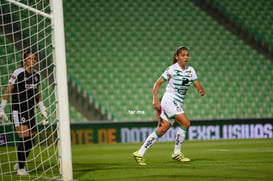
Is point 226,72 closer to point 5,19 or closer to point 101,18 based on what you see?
point 101,18

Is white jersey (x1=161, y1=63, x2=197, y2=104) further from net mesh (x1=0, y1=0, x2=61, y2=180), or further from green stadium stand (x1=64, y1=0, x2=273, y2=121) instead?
green stadium stand (x1=64, y1=0, x2=273, y2=121)

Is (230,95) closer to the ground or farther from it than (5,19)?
closer to the ground

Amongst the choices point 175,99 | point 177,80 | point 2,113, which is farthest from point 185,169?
point 2,113

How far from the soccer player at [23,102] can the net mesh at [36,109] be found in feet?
0.31

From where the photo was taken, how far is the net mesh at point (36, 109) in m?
5.91

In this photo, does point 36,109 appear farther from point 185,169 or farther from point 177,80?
point 185,169

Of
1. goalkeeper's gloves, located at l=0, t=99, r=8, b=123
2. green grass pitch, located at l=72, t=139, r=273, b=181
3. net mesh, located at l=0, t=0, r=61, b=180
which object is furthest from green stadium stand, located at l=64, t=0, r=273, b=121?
goalkeeper's gloves, located at l=0, t=99, r=8, b=123

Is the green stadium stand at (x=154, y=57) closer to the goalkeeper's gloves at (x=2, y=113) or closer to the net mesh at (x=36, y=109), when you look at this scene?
the net mesh at (x=36, y=109)

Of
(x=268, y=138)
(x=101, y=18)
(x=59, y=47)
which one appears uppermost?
(x=101, y=18)

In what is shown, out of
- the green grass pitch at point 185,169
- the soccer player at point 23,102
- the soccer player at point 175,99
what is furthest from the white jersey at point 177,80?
the soccer player at point 23,102

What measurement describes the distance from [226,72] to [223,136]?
2.66 metres

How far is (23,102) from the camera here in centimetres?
604

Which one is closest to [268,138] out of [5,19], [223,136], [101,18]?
[223,136]

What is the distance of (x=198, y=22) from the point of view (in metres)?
15.2
